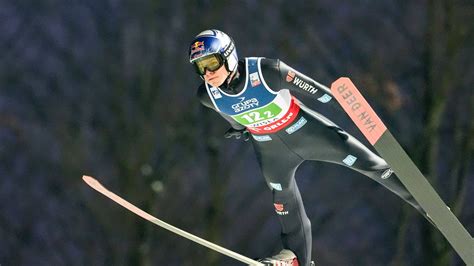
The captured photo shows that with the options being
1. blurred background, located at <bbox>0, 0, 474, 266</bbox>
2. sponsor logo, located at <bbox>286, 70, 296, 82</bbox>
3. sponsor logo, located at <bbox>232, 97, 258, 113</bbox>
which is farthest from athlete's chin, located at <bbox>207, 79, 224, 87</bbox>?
blurred background, located at <bbox>0, 0, 474, 266</bbox>

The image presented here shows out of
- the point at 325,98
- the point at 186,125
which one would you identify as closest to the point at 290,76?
the point at 325,98

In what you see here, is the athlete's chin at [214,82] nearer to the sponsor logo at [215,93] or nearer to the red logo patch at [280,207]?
the sponsor logo at [215,93]

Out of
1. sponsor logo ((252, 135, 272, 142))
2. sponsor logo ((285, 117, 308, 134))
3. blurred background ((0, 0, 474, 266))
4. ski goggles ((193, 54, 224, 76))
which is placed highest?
ski goggles ((193, 54, 224, 76))

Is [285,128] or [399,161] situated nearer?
[399,161]

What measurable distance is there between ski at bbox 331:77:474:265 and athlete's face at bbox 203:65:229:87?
1.83 feet

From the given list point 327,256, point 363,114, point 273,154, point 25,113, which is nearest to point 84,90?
point 25,113

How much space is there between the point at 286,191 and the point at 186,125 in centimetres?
427

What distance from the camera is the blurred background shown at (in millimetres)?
8672

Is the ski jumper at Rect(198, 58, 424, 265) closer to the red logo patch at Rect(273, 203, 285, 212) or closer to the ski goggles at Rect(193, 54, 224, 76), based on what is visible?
the red logo patch at Rect(273, 203, 285, 212)

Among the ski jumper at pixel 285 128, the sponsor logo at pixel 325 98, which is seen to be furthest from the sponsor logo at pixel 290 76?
the sponsor logo at pixel 325 98

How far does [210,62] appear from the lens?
4.07m

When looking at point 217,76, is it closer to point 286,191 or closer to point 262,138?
point 262,138

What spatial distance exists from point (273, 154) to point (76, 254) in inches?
205

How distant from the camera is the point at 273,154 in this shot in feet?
14.5
